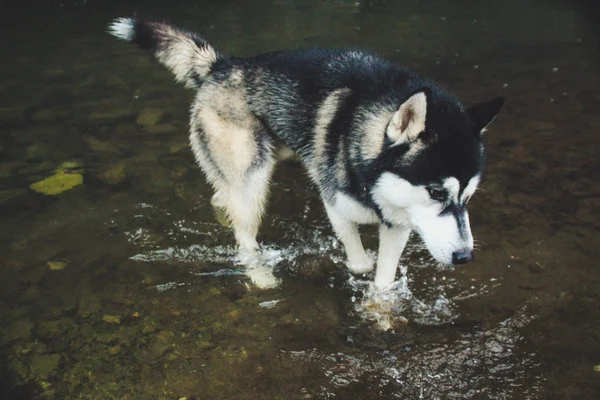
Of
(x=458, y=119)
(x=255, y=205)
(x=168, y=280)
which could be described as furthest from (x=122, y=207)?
(x=458, y=119)

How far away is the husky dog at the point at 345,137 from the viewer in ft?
11.2

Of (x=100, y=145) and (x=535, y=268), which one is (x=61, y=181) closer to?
(x=100, y=145)

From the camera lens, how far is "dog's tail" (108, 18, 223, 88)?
459 cm

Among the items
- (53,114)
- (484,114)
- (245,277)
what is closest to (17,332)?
(245,277)

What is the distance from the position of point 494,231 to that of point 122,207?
11.3 feet

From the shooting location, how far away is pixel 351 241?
4.38 meters

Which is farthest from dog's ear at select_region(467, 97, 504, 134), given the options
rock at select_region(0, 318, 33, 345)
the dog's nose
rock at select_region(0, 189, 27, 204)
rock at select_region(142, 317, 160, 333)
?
rock at select_region(0, 189, 27, 204)

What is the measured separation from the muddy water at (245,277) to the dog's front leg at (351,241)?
198 mm

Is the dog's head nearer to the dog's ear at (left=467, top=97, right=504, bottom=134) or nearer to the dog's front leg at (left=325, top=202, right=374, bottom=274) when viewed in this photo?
the dog's ear at (left=467, top=97, right=504, bottom=134)

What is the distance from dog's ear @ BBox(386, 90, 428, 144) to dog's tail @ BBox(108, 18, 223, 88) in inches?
74.2

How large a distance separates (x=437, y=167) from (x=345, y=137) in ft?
2.75

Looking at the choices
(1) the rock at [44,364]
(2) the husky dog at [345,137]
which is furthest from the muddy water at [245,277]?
(2) the husky dog at [345,137]

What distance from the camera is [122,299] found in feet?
14.3

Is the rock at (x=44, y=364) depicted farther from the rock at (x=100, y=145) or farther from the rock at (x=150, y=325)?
the rock at (x=100, y=145)
